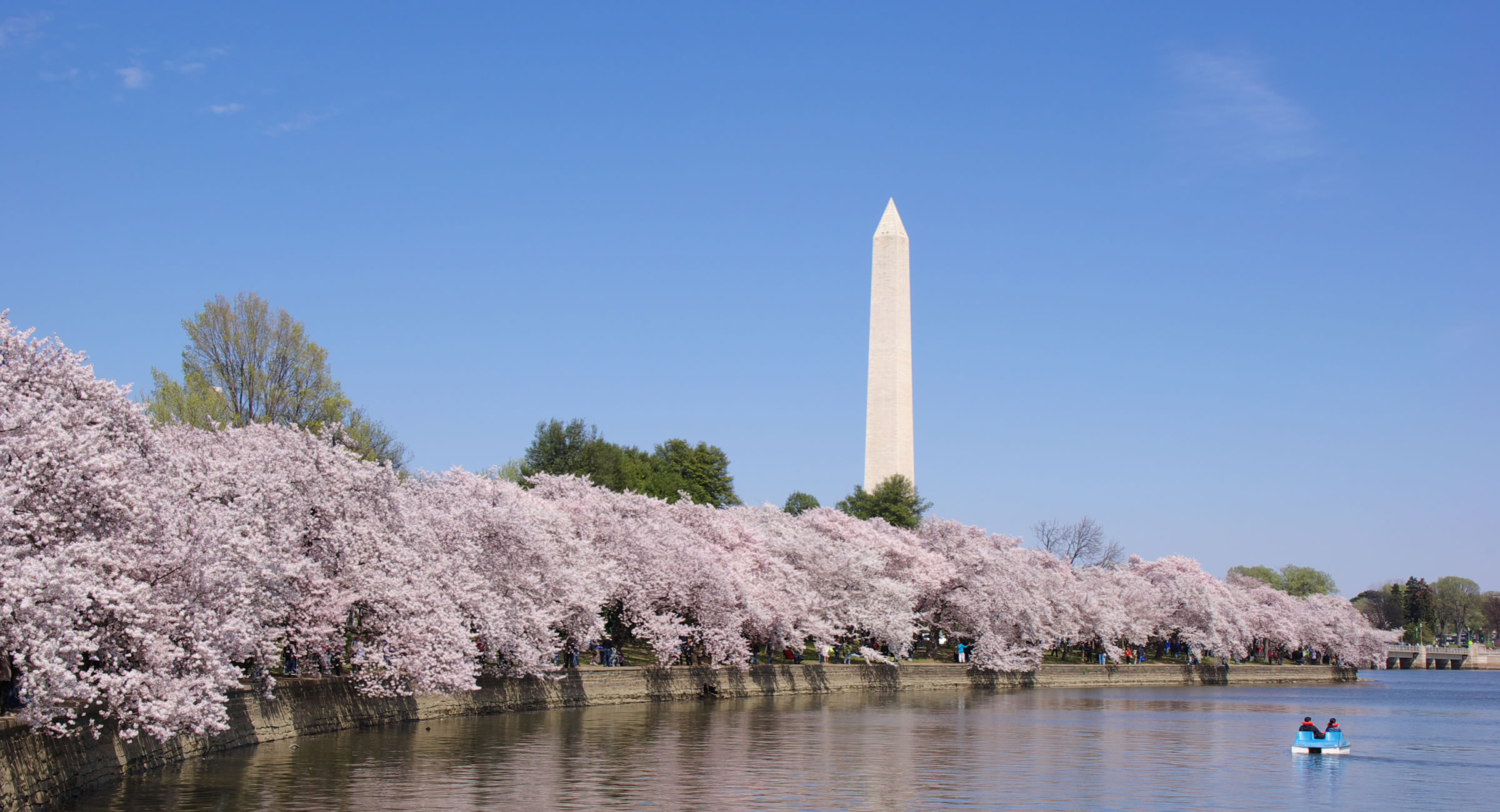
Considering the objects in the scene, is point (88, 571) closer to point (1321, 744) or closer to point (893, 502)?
point (1321, 744)

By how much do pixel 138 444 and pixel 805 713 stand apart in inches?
1199

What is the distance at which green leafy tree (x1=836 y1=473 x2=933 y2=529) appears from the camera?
92438mm

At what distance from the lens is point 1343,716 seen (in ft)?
210

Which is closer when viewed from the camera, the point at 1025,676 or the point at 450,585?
the point at 450,585

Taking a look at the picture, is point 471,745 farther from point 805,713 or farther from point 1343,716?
point 1343,716

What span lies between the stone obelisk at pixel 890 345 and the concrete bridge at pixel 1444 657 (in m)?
113

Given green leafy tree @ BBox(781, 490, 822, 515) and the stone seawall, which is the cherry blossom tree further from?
green leafy tree @ BBox(781, 490, 822, 515)

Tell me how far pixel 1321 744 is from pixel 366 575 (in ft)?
92.7

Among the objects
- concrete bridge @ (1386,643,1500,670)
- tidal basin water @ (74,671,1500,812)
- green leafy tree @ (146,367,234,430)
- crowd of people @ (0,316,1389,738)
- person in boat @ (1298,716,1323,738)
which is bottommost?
concrete bridge @ (1386,643,1500,670)

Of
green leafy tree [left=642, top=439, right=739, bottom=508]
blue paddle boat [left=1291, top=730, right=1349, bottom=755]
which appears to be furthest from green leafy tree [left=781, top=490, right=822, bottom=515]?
blue paddle boat [left=1291, top=730, right=1349, bottom=755]

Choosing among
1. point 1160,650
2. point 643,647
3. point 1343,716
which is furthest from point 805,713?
point 1160,650

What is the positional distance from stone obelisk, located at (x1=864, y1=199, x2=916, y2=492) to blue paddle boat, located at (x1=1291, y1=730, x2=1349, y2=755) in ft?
164

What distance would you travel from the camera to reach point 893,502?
303 feet

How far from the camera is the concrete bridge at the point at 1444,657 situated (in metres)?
176
